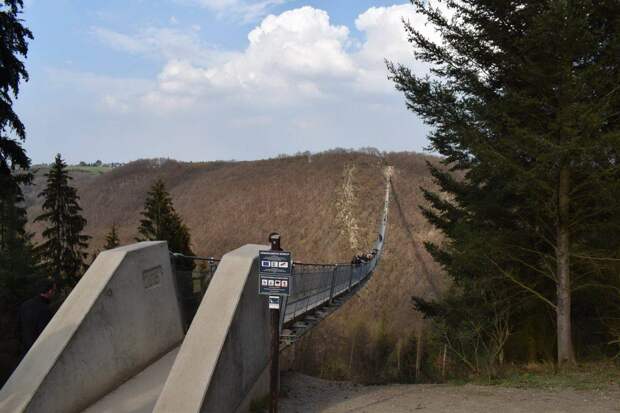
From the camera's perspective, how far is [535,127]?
9.85 m

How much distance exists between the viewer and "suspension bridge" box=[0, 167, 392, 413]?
5262 mm

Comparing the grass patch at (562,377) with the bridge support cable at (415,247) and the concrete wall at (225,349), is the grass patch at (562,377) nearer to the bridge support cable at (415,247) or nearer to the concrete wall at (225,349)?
the concrete wall at (225,349)

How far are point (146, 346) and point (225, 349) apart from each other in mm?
2497

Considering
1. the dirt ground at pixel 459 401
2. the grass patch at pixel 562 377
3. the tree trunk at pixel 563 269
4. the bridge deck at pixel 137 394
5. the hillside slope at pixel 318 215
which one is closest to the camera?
the bridge deck at pixel 137 394

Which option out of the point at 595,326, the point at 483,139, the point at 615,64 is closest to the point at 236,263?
the point at 483,139

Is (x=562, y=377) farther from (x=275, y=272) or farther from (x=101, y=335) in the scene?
(x=101, y=335)

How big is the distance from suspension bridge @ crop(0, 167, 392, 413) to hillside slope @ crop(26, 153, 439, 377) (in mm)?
16422

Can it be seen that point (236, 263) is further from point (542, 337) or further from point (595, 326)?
point (595, 326)

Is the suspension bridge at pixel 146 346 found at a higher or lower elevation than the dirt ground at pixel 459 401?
higher

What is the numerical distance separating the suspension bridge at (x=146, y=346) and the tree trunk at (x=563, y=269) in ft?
20.3

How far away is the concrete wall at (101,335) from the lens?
18.1 ft

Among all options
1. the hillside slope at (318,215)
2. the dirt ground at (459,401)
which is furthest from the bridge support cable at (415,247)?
the dirt ground at (459,401)

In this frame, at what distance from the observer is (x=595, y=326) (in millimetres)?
13266

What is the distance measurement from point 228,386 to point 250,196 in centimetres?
6051
